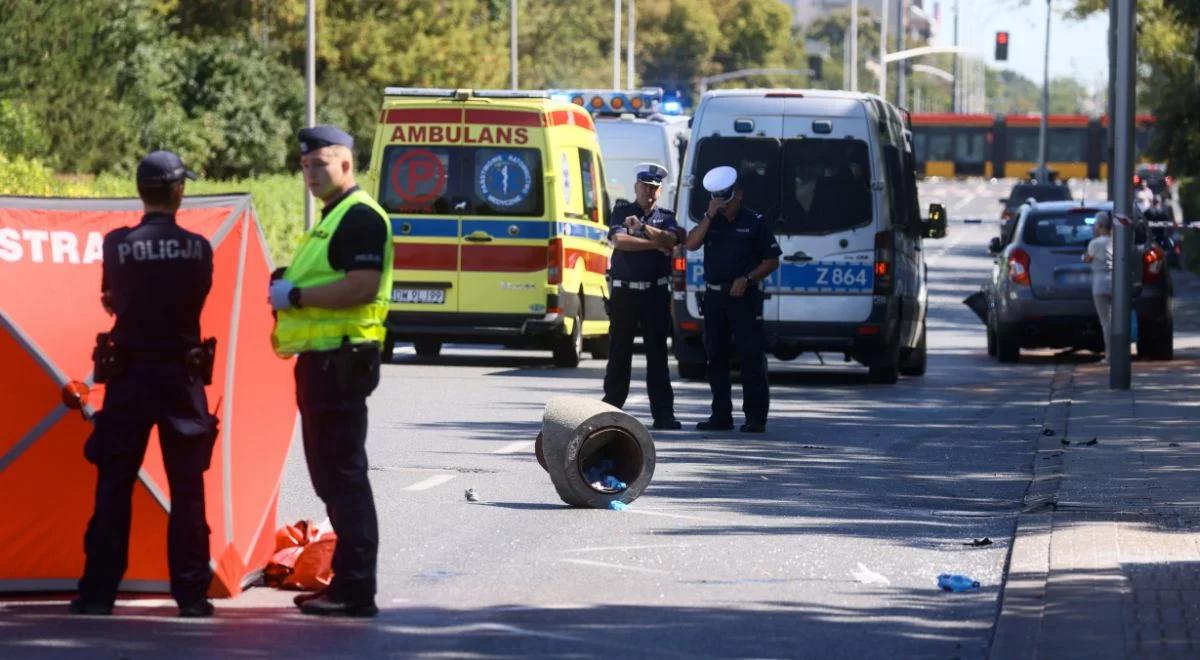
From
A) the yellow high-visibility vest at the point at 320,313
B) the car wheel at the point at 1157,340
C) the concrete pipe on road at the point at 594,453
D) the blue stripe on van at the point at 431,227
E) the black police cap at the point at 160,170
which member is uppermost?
the black police cap at the point at 160,170

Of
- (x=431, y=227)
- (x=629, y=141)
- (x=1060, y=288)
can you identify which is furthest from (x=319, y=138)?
(x=629, y=141)

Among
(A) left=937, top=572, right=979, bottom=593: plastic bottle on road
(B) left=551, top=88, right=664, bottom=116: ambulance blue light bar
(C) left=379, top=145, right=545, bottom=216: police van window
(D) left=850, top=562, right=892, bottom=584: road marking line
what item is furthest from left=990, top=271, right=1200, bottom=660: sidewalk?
(B) left=551, top=88, right=664, bottom=116: ambulance blue light bar

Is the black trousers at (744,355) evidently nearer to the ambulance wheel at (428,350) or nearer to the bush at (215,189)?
the ambulance wheel at (428,350)

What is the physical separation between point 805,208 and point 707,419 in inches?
162

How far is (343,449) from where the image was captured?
8266 millimetres

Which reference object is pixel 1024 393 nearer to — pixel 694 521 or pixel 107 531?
pixel 694 521

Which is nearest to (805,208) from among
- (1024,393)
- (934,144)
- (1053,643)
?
(1024,393)

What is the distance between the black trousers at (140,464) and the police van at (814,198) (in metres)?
12.1

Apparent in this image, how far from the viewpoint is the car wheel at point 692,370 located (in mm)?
21266

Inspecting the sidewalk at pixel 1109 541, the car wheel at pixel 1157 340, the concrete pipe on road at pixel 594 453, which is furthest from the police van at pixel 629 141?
the concrete pipe on road at pixel 594 453

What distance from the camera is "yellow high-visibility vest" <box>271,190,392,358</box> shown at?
8.21 metres

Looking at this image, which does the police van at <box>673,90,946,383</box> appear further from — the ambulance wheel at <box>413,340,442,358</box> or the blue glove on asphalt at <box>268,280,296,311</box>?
the blue glove on asphalt at <box>268,280,296,311</box>

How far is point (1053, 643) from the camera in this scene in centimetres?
780

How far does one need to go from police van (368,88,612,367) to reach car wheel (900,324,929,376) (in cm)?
332
